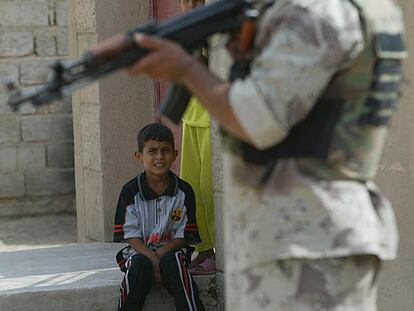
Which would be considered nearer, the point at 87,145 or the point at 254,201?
the point at 254,201

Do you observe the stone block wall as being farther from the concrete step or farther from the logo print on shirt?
the logo print on shirt

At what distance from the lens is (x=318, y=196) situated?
3.15 meters

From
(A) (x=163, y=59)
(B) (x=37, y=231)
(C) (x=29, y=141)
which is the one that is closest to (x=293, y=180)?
(A) (x=163, y=59)

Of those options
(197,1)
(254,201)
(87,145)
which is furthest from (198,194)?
(254,201)

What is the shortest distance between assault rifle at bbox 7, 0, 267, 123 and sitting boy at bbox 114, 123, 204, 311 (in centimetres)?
281

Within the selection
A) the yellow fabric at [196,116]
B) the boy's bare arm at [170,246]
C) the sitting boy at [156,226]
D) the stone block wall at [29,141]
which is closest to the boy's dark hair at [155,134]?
the sitting boy at [156,226]

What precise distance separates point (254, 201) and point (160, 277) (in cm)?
Result: 284

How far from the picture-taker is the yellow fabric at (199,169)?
6305 millimetres

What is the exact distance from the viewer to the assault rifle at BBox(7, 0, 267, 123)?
3.19 m

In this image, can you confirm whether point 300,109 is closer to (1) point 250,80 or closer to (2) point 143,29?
(1) point 250,80

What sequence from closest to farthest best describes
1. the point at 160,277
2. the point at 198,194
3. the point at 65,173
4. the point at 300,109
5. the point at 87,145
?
the point at 300,109 → the point at 160,277 → the point at 198,194 → the point at 87,145 → the point at 65,173

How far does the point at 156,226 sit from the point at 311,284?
3.01 meters

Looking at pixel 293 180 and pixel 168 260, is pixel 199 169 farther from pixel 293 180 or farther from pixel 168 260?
pixel 293 180

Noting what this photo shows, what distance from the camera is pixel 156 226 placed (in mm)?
6133
